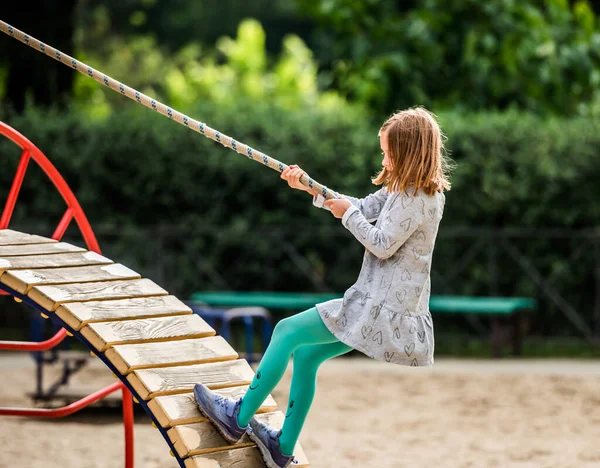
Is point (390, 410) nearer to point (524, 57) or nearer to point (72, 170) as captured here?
point (72, 170)

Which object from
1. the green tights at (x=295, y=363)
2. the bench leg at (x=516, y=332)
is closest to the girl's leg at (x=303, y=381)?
the green tights at (x=295, y=363)

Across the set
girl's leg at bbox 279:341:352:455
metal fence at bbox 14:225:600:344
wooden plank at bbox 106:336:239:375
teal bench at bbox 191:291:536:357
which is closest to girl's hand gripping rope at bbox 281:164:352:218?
girl's leg at bbox 279:341:352:455

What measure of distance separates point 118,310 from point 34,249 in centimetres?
87

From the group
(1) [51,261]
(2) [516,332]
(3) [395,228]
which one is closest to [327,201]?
(3) [395,228]

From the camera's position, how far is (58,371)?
9945 mm

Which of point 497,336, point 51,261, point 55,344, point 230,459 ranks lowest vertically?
point 497,336

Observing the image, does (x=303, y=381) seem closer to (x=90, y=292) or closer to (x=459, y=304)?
(x=90, y=292)

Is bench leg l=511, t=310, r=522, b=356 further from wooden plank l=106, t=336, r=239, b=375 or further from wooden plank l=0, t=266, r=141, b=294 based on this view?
wooden plank l=106, t=336, r=239, b=375

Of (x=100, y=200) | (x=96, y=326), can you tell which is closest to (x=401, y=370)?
(x=100, y=200)

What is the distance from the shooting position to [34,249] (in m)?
5.63

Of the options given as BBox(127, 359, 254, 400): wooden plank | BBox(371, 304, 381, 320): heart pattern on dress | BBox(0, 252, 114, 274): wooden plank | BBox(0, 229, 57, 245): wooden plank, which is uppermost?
BBox(0, 229, 57, 245): wooden plank

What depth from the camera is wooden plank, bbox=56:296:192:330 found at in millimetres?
4809

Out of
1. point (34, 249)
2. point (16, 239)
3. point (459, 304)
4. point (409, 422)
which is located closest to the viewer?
point (34, 249)

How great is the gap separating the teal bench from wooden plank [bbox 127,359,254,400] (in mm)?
5572
